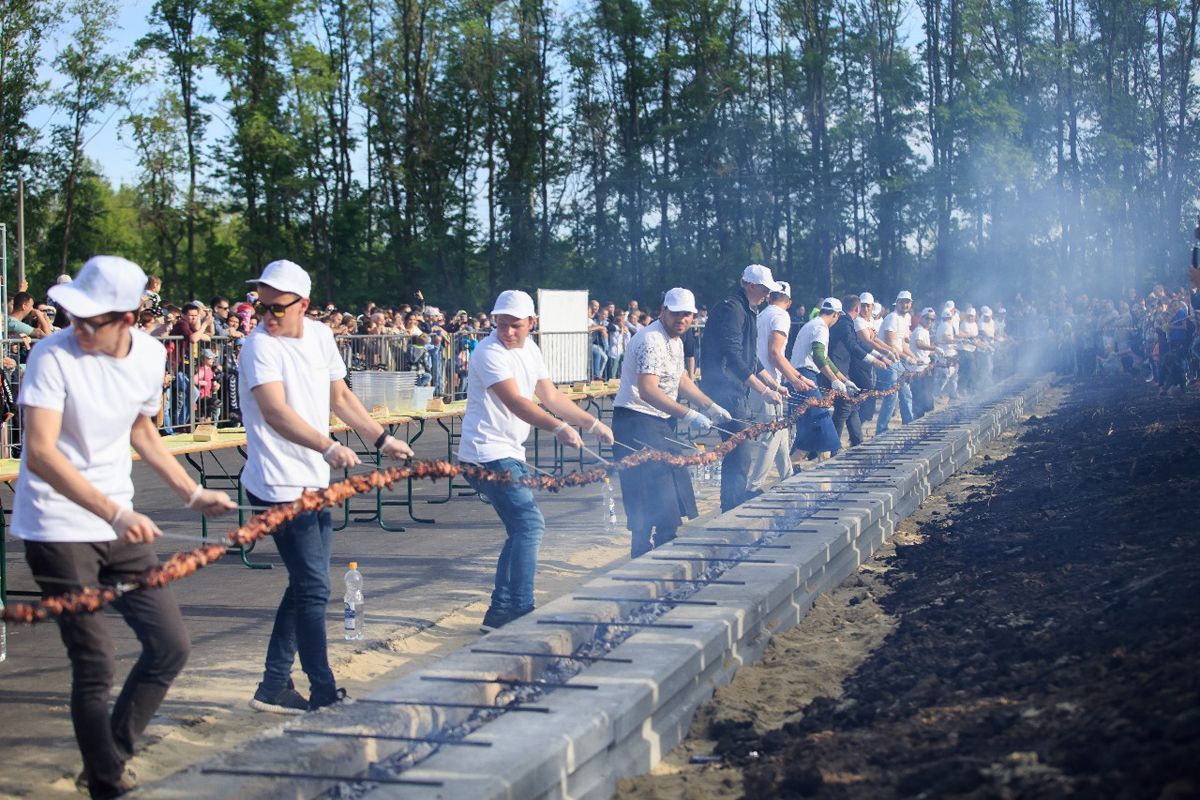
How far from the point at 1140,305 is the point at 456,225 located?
2317cm

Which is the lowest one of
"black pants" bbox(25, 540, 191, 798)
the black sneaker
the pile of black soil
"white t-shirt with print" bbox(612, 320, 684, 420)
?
the black sneaker

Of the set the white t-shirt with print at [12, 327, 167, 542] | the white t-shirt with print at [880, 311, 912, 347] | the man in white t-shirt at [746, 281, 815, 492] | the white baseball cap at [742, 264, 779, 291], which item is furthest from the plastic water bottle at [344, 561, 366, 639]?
the white t-shirt with print at [880, 311, 912, 347]

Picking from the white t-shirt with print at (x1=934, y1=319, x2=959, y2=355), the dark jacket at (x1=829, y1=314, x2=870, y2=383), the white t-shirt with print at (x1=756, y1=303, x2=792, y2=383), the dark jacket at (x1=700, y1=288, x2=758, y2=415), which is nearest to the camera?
the dark jacket at (x1=700, y1=288, x2=758, y2=415)

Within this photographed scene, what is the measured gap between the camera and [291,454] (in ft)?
21.4

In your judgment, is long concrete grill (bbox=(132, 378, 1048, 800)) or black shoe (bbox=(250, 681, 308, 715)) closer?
long concrete grill (bbox=(132, 378, 1048, 800))

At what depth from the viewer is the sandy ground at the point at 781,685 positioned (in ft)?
18.3

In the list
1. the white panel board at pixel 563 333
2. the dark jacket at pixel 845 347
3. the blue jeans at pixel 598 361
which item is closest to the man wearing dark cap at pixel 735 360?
the dark jacket at pixel 845 347

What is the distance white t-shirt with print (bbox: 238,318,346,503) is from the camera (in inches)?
254

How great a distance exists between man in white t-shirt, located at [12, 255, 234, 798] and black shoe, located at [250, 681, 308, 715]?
1396 mm

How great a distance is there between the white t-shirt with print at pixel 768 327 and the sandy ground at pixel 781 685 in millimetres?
3784

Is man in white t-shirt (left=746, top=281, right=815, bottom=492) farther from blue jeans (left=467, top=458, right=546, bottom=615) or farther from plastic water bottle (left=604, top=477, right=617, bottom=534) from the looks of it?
blue jeans (left=467, top=458, right=546, bottom=615)

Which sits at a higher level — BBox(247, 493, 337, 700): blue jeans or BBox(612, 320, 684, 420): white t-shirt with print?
BBox(612, 320, 684, 420): white t-shirt with print

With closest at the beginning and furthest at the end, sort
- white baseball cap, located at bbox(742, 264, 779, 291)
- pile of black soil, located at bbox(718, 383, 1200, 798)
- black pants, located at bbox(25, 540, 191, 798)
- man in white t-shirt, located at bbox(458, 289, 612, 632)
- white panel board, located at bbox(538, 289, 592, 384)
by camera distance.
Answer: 1. pile of black soil, located at bbox(718, 383, 1200, 798)
2. black pants, located at bbox(25, 540, 191, 798)
3. man in white t-shirt, located at bbox(458, 289, 612, 632)
4. white baseball cap, located at bbox(742, 264, 779, 291)
5. white panel board, located at bbox(538, 289, 592, 384)

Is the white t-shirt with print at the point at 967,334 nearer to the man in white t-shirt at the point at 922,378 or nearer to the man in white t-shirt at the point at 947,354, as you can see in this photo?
the man in white t-shirt at the point at 947,354
